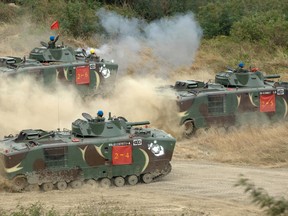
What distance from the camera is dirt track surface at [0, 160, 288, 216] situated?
2219 cm

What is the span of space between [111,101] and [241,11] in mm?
18884

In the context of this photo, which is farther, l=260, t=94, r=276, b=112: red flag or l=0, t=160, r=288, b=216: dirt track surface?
l=260, t=94, r=276, b=112: red flag

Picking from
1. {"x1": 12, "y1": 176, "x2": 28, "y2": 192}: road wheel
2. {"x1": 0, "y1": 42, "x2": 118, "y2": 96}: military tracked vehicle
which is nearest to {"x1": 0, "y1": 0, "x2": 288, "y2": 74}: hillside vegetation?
{"x1": 0, "y1": 42, "x2": 118, "y2": 96}: military tracked vehicle

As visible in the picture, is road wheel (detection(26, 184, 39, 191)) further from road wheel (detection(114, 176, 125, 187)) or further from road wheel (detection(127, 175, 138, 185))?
road wheel (detection(127, 175, 138, 185))

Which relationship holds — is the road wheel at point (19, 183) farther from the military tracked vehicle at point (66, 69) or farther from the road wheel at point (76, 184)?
the military tracked vehicle at point (66, 69)

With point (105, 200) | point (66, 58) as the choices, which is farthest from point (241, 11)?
point (105, 200)

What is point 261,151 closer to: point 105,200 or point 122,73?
point 105,200

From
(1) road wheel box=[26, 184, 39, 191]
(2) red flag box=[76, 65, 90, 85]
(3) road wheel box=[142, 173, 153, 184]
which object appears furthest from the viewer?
(2) red flag box=[76, 65, 90, 85]

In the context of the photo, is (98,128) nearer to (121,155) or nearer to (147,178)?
(121,155)

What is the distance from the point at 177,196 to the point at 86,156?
2.81 metres

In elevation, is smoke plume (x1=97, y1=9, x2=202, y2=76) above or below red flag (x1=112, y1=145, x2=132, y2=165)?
above

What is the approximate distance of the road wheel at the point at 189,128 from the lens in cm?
3164

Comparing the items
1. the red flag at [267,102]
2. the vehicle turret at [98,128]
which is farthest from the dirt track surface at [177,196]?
the red flag at [267,102]

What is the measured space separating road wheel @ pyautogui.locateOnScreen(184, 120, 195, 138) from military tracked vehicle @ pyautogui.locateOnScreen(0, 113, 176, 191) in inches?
227
